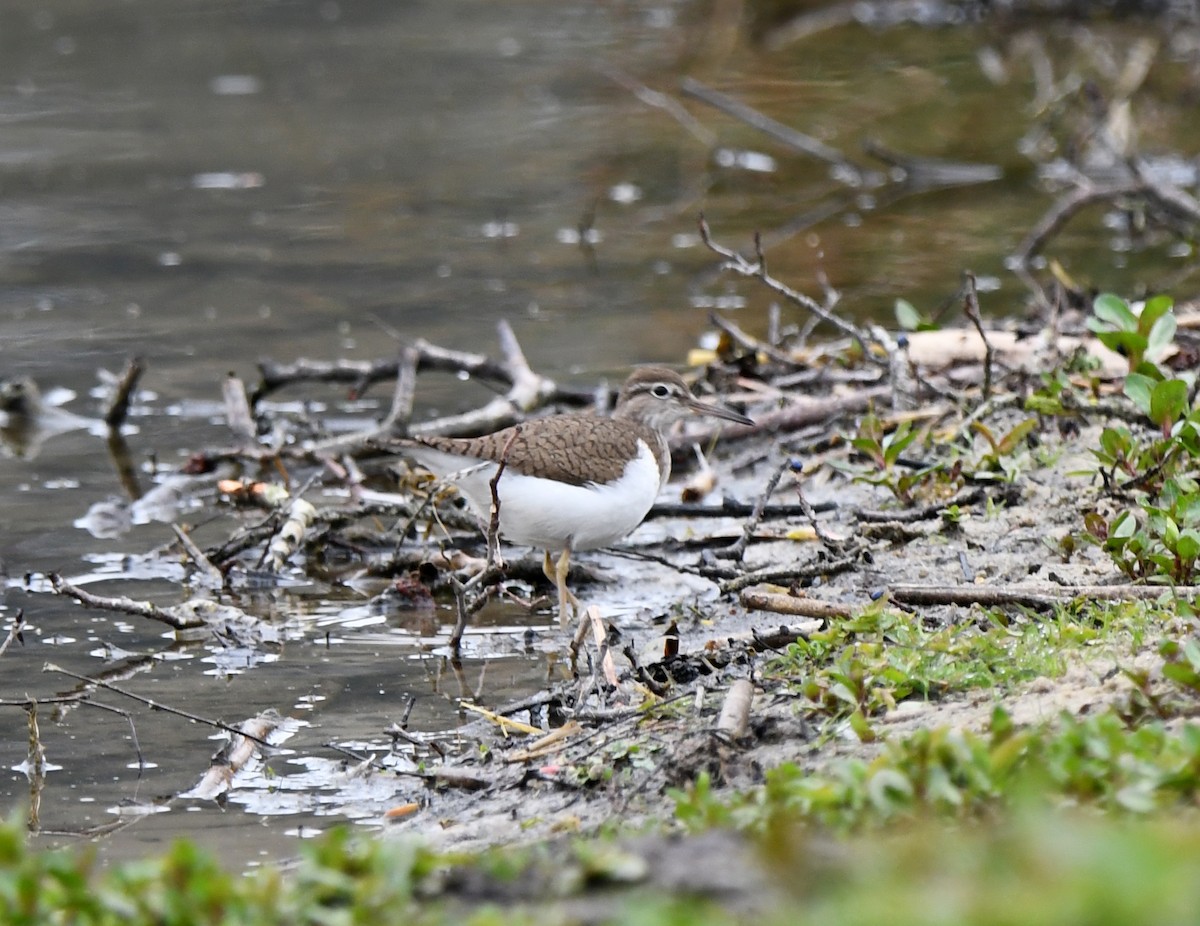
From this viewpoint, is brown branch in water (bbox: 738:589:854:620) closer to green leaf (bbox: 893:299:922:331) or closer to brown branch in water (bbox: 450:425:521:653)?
brown branch in water (bbox: 450:425:521:653)


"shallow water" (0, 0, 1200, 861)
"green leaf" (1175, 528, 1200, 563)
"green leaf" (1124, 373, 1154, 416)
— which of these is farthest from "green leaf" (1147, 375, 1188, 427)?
"shallow water" (0, 0, 1200, 861)

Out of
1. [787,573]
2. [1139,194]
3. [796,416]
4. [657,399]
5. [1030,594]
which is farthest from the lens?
[1139,194]

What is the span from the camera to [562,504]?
6617 millimetres

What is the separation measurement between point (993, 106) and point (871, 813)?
55.9 ft

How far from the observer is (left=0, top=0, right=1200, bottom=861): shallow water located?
6434 millimetres

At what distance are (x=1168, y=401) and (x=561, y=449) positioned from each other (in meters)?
2.33

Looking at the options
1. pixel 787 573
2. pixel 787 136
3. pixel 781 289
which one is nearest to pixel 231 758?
pixel 787 573

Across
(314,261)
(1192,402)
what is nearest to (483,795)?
(1192,402)

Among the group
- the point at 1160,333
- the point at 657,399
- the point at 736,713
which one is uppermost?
the point at 1160,333

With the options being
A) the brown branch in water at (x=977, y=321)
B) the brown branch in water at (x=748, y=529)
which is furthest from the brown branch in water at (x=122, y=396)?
the brown branch in water at (x=977, y=321)

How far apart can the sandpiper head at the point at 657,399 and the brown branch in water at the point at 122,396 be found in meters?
3.46

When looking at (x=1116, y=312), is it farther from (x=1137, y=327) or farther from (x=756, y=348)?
(x=756, y=348)

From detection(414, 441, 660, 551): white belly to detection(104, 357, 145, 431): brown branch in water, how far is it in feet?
12.0

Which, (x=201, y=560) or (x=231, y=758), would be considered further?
(x=201, y=560)
